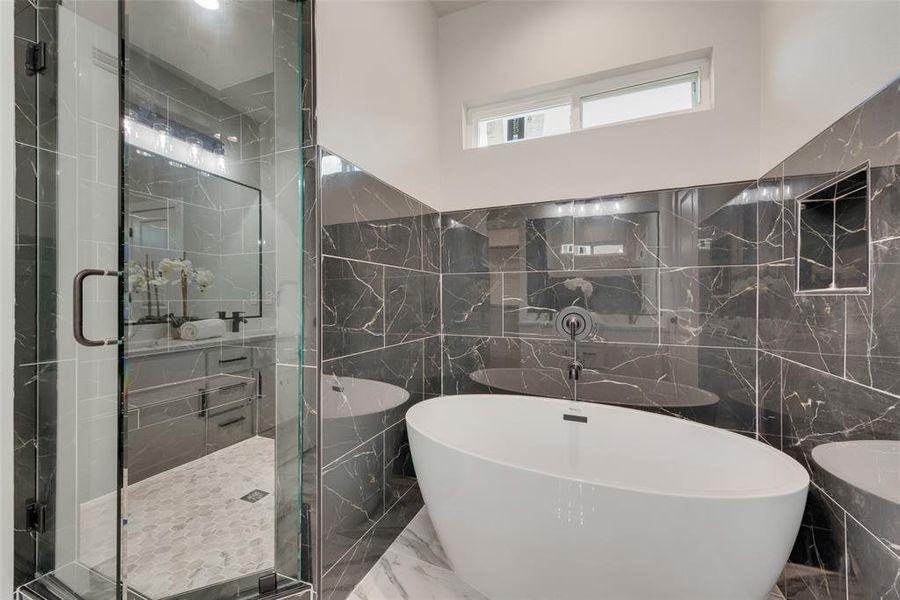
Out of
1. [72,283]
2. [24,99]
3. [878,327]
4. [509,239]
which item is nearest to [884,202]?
[878,327]

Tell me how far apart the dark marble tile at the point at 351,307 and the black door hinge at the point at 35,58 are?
1.19 meters

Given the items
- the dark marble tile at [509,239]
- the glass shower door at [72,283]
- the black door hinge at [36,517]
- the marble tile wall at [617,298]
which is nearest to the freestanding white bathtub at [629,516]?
the marble tile wall at [617,298]

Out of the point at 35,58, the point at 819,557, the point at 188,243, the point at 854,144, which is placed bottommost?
the point at 819,557

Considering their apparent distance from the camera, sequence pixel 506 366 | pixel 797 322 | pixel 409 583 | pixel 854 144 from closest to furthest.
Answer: pixel 854 144
pixel 797 322
pixel 409 583
pixel 506 366

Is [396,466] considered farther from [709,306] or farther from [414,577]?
[709,306]

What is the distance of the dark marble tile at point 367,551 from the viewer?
1462 millimetres

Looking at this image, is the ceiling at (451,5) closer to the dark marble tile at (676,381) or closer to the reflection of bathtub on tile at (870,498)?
the dark marble tile at (676,381)

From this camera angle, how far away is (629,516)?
1095 mm

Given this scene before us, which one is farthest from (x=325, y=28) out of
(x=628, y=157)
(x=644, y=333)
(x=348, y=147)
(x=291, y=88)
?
(x=644, y=333)

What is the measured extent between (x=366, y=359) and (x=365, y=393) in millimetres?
153

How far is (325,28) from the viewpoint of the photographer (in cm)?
143

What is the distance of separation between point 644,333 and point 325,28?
2.06m

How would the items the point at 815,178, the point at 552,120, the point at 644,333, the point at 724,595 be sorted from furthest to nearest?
the point at 552,120, the point at 644,333, the point at 815,178, the point at 724,595

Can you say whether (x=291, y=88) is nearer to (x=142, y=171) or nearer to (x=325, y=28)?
(x=325, y=28)
